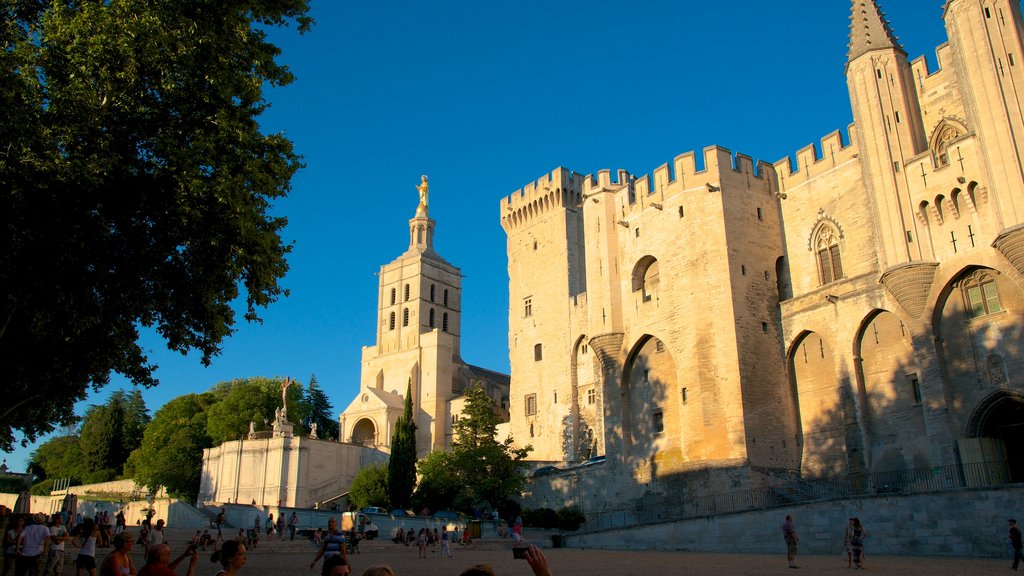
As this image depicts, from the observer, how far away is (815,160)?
105 feet

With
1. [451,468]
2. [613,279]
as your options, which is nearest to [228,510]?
[451,468]

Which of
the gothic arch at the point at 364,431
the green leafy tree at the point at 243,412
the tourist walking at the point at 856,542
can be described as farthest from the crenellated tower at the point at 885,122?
the green leafy tree at the point at 243,412

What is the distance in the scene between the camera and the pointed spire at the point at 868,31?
28.4 meters

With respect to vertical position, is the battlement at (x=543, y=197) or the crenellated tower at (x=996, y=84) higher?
the battlement at (x=543, y=197)

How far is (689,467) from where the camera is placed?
29797mm

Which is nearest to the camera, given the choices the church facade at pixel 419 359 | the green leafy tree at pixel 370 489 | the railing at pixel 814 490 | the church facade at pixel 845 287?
the railing at pixel 814 490

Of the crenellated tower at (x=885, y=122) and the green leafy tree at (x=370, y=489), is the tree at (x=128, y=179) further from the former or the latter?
the green leafy tree at (x=370, y=489)

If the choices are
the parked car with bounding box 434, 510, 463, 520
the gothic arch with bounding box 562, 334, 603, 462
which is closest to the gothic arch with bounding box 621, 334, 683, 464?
the parked car with bounding box 434, 510, 463, 520

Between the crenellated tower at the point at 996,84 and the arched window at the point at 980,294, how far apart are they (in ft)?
7.22

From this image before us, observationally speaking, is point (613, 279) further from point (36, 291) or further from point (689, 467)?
point (36, 291)

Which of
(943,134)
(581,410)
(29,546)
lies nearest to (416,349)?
(581,410)

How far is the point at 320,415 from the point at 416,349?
1941cm

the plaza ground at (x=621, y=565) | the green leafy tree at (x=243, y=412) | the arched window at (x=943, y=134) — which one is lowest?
the plaza ground at (x=621, y=565)

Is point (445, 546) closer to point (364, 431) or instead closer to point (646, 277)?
point (646, 277)
